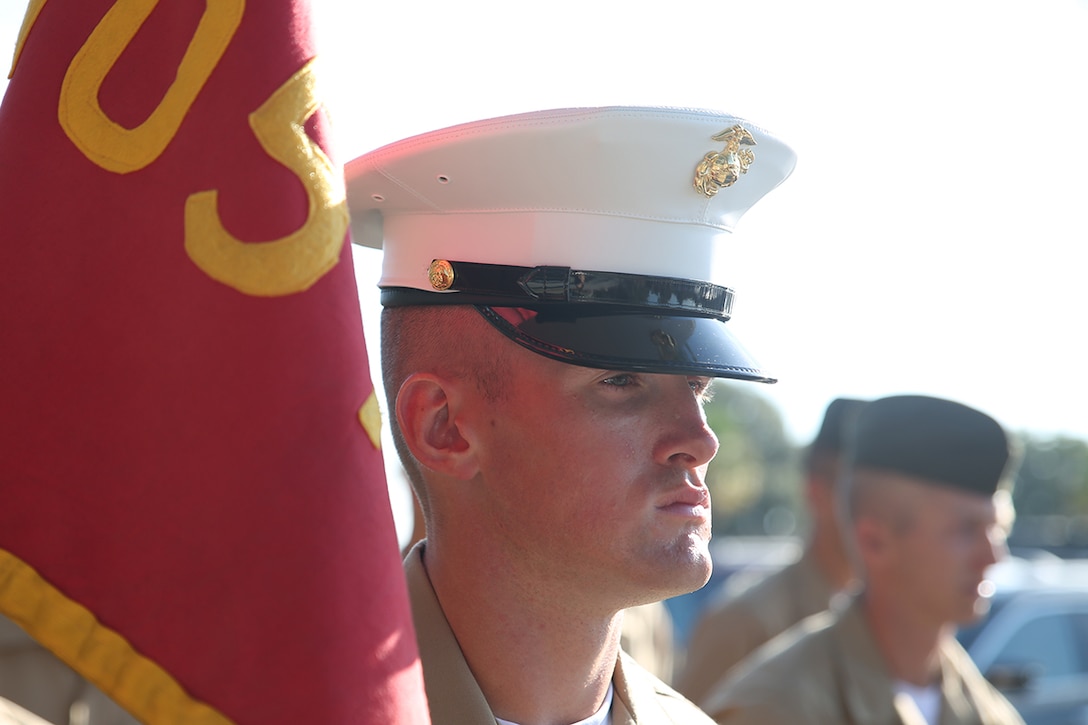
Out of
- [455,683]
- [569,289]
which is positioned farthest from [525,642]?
[569,289]

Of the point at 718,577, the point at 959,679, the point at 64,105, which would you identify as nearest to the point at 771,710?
the point at 959,679

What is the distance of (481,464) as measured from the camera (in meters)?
2.18

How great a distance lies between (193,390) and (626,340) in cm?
92

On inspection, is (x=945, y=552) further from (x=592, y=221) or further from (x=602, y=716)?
(x=592, y=221)

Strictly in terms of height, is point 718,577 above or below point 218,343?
below

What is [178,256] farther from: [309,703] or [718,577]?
[718,577]

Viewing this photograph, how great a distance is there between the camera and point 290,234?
135 centimetres

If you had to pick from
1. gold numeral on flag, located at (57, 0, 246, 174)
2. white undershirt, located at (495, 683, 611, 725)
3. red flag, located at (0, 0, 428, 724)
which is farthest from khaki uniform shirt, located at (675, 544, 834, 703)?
gold numeral on flag, located at (57, 0, 246, 174)

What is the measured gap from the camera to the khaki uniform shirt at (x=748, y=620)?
18.2 ft

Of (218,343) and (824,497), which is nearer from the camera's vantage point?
(218,343)

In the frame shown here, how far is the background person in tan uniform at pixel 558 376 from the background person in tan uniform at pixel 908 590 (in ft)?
5.88

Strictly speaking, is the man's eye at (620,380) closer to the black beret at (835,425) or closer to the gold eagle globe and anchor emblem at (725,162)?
the gold eagle globe and anchor emblem at (725,162)

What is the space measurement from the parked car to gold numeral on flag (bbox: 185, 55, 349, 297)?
7424 millimetres

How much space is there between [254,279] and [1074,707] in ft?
26.2
